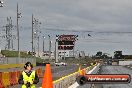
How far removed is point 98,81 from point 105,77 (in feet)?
0.59

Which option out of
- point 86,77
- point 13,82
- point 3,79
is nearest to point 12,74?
point 13,82

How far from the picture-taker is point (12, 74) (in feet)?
104

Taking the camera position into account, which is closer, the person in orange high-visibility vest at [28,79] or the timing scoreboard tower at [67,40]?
the person in orange high-visibility vest at [28,79]

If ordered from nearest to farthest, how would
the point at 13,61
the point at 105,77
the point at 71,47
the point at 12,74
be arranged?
the point at 105,77 < the point at 12,74 < the point at 13,61 < the point at 71,47

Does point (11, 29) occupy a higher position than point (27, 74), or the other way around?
point (11, 29)

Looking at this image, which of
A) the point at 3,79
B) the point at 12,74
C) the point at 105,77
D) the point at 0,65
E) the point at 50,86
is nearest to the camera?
the point at 105,77

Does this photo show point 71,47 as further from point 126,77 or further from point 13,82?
point 126,77

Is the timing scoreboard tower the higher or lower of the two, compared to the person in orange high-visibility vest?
higher

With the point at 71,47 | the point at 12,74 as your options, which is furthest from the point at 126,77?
the point at 71,47

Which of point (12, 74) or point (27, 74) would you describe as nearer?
point (27, 74)

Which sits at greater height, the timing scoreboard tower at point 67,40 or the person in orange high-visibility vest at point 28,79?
the timing scoreboard tower at point 67,40

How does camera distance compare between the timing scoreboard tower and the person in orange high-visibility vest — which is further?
the timing scoreboard tower

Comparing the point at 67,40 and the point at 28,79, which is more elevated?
the point at 67,40

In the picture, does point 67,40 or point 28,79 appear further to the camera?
point 67,40
